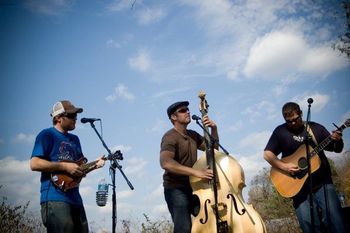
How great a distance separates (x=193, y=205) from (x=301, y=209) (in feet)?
5.30

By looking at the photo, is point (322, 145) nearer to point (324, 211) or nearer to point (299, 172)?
point (299, 172)

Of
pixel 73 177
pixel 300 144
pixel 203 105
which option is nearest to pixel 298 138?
pixel 300 144

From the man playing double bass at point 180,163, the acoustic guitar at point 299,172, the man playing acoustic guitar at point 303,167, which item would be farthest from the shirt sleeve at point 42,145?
the acoustic guitar at point 299,172

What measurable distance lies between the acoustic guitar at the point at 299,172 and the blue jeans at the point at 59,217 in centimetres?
320

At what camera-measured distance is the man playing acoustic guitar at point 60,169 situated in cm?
394

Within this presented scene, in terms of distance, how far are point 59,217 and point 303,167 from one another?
3659 mm

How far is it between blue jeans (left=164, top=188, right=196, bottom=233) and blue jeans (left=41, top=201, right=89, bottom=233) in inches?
53.6

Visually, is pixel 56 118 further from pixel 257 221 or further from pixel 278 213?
pixel 278 213

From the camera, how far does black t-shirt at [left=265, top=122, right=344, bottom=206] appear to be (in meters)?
4.81

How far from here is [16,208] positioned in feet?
26.2

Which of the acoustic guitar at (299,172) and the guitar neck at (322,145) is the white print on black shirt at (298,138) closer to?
the acoustic guitar at (299,172)

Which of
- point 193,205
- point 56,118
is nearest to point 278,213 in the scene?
point 193,205

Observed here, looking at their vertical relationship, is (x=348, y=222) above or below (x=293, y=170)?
below

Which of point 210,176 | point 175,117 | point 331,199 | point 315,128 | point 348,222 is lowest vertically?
point 348,222
